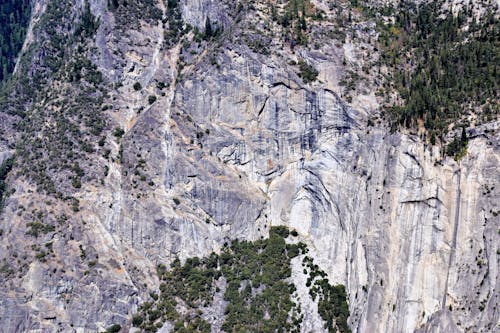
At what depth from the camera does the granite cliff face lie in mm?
77250

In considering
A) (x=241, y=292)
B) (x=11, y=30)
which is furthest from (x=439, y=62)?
(x=11, y=30)

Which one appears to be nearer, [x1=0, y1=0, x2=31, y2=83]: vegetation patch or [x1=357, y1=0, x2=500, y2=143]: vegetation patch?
[x1=357, y1=0, x2=500, y2=143]: vegetation patch

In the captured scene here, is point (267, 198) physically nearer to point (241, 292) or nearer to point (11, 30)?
point (241, 292)

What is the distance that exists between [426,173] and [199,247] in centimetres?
2726

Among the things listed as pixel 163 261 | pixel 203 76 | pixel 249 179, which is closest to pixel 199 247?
pixel 163 261

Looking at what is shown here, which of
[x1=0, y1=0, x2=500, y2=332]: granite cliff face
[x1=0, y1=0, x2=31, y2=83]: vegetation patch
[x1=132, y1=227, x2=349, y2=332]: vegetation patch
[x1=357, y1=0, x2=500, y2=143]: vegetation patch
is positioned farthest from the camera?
[x1=0, y1=0, x2=31, y2=83]: vegetation patch

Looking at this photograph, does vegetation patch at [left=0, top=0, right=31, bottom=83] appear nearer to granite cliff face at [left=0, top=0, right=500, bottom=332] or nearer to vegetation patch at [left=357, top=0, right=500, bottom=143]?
granite cliff face at [left=0, top=0, right=500, bottom=332]

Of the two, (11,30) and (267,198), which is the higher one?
(11,30)

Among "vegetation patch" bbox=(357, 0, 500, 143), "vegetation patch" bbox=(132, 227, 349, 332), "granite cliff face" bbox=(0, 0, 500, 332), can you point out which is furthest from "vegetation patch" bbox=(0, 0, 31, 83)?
"vegetation patch" bbox=(357, 0, 500, 143)

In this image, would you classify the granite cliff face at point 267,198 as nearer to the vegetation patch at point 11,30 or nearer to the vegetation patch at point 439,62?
the vegetation patch at point 439,62

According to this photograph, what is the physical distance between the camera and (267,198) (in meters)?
85.9

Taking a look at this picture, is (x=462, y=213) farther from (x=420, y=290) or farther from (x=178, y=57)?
(x=178, y=57)

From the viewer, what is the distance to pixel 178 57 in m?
95.9

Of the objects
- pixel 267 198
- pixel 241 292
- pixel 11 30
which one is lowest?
pixel 241 292
